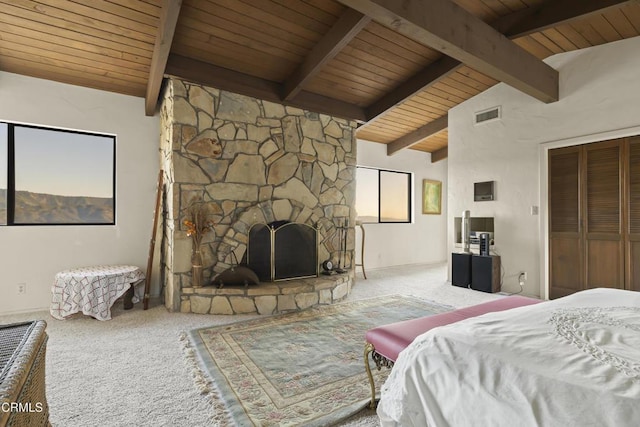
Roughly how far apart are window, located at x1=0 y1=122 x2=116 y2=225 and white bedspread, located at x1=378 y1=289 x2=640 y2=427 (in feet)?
13.8

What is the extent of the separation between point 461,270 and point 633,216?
7.17ft

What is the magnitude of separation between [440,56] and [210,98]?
117 inches

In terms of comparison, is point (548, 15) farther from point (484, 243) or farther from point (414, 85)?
point (484, 243)

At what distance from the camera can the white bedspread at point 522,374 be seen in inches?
36.1

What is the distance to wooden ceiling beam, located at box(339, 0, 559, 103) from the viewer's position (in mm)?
2598

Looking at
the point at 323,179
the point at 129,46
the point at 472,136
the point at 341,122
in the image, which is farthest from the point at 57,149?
the point at 472,136

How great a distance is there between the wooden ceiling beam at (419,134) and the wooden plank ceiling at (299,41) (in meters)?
1.22

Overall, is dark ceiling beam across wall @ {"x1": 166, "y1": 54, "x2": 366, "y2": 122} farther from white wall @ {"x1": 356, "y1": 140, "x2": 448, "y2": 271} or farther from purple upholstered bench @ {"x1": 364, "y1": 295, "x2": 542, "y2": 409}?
purple upholstered bench @ {"x1": 364, "y1": 295, "x2": 542, "y2": 409}

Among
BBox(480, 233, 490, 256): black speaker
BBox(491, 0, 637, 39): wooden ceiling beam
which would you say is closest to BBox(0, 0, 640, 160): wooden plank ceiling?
BBox(491, 0, 637, 39): wooden ceiling beam

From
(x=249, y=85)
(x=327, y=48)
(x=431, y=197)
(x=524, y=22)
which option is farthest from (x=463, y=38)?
(x=431, y=197)

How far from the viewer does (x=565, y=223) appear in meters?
4.31

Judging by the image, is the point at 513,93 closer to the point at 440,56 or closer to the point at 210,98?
the point at 440,56

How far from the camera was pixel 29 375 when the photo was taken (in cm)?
112

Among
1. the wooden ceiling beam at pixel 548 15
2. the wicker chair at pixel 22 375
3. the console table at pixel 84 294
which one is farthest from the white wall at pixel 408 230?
the wicker chair at pixel 22 375
